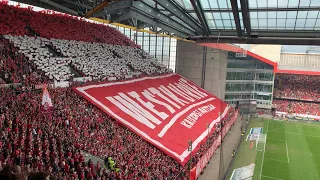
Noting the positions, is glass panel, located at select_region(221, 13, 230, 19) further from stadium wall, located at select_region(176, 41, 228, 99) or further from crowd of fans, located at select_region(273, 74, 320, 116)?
crowd of fans, located at select_region(273, 74, 320, 116)

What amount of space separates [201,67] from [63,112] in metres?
27.5

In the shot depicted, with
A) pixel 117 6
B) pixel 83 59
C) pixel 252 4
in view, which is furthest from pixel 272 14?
pixel 83 59

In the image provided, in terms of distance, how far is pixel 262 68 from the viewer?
4331cm

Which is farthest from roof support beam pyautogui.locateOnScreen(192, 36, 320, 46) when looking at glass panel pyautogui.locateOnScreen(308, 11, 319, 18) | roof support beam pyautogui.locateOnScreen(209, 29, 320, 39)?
glass panel pyautogui.locateOnScreen(308, 11, 319, 18)

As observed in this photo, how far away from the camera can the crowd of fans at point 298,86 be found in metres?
46.6

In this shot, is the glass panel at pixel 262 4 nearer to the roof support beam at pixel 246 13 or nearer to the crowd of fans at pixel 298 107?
the roof support beam at pixel 246 13

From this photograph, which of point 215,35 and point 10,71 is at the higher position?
point 215,35

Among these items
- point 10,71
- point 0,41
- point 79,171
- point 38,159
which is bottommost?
point 79,171

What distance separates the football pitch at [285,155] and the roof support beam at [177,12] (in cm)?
1058

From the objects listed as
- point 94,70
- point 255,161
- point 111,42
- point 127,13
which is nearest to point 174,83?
point 111,42

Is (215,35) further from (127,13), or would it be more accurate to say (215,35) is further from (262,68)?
(262,68)

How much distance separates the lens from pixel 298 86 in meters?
48.3

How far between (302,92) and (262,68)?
9.56 metres

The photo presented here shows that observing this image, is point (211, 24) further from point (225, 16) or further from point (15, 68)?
point (15, 68)
